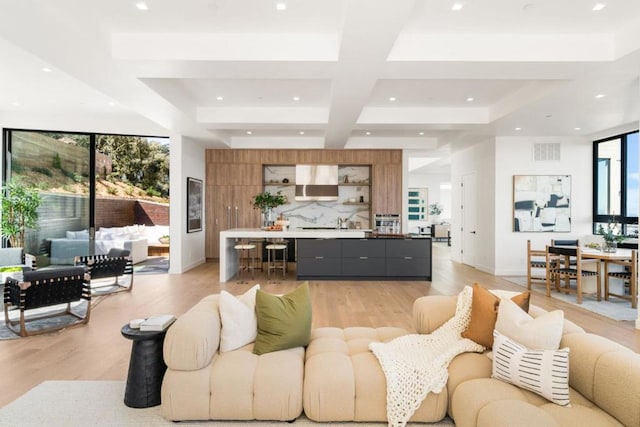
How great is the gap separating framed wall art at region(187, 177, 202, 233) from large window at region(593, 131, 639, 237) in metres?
8.74

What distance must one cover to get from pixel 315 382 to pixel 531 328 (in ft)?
4.42

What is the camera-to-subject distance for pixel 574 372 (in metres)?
2.02

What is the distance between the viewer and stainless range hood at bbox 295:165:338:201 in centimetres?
948

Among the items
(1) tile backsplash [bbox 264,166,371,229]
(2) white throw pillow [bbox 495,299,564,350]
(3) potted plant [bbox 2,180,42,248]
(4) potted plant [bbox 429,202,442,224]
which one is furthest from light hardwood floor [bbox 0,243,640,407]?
(4) potted plant [bbox 429,202,442,224]

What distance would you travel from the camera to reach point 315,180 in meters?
9.48

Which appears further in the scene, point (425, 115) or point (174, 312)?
point (425, 115)

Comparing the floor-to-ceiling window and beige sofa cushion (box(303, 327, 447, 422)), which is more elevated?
the floor-to-ceiling window

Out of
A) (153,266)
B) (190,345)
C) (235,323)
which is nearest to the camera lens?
(190,345)

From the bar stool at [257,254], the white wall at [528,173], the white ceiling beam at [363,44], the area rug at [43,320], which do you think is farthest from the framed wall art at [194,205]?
the white wall at [528,173]

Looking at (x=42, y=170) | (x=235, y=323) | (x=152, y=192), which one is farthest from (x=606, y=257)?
(x=42, y=170)

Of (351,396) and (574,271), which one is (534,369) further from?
(574,271)

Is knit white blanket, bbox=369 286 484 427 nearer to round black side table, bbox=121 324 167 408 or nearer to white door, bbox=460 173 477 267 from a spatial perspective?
round black side table, bbox=121 324 167 408

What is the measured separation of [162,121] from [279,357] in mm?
5710

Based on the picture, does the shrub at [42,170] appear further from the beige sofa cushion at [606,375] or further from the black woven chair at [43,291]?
the beige sofa cushion at [606,375]
